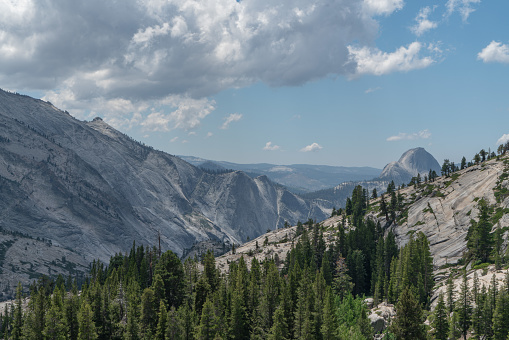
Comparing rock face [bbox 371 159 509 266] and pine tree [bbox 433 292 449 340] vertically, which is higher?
rock face [bbox 371 159 509 266]

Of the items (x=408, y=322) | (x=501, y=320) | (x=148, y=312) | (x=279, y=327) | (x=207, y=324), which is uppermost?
(x=408, y=322)

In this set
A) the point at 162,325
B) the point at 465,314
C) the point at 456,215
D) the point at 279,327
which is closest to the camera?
the point at 279,327

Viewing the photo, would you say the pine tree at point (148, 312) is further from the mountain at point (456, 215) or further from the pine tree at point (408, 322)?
the mountain at point (456, 215)

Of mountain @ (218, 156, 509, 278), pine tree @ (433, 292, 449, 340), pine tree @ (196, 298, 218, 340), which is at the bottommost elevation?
pine tree @ (433, 292, 449, 340)

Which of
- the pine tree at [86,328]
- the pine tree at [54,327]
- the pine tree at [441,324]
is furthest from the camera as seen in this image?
the pine tree at [441,324]

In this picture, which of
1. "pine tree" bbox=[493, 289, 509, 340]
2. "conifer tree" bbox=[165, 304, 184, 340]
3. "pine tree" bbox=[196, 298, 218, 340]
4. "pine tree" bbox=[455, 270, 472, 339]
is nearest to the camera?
"pine tree" bbox=[196, 298, 218, 340]

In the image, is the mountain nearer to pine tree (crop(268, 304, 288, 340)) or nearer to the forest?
the forest

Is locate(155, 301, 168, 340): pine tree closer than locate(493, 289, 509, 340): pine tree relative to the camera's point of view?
No

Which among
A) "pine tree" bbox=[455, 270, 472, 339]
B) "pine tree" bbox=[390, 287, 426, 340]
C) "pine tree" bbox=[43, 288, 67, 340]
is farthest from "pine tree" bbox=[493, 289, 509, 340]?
"pine tree" bbox=[43, 288, 67, 340]

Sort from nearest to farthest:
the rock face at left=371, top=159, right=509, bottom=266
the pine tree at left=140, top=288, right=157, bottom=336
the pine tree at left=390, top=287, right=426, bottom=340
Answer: the pine tree at left=390, top=287, right=426, bottom=340
the pine tree at left=140, top=288, right=157, bottom=336
the rock face at left=371, top=159, right=509, bottom=266

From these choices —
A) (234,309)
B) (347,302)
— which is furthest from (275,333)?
(347,302)

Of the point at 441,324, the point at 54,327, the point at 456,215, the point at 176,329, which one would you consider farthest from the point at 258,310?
the point at 456,215

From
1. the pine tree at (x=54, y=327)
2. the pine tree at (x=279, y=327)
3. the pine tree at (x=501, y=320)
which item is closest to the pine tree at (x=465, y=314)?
the pine tree at (x=501, y=320)

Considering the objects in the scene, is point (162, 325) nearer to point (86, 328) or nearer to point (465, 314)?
point (86, 328)
